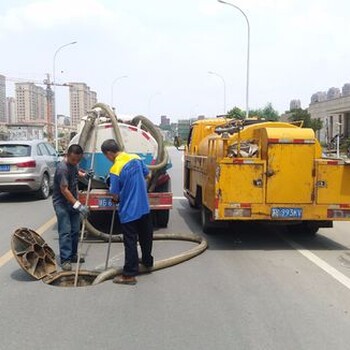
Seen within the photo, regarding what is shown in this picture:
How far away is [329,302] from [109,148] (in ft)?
10.1

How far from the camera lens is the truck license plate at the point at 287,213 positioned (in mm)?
8508

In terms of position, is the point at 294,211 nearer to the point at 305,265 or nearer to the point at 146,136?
the point at 305,265

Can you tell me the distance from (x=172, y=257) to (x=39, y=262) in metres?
1.79

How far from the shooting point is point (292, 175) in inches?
335

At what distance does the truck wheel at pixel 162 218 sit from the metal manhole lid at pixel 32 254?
140 inches

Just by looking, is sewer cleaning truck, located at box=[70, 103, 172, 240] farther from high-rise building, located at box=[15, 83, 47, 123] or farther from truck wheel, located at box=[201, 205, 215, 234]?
high-rise building, located at box=[15, 83, 47, 123]

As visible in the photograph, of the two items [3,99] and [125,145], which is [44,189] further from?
[3,99]

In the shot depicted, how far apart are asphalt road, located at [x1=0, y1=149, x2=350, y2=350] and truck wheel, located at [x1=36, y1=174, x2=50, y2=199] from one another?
7083 mm

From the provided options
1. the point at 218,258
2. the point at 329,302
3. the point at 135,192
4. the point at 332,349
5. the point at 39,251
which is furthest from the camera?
the point at 218,258

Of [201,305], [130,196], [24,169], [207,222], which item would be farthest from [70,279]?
[24,169]

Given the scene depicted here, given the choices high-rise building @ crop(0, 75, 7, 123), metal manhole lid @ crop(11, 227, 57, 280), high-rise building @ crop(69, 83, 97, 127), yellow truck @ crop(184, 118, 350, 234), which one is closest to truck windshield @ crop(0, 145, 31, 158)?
yellow truck @ crop(184, 118, 350, 234)

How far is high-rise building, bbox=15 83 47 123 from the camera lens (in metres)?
130

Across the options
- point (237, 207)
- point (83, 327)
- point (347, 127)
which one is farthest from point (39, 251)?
point (347, 127)

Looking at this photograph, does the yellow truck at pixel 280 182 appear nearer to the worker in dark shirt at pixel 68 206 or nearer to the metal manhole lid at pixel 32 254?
the worker in dark shirt at pixel 68 206
